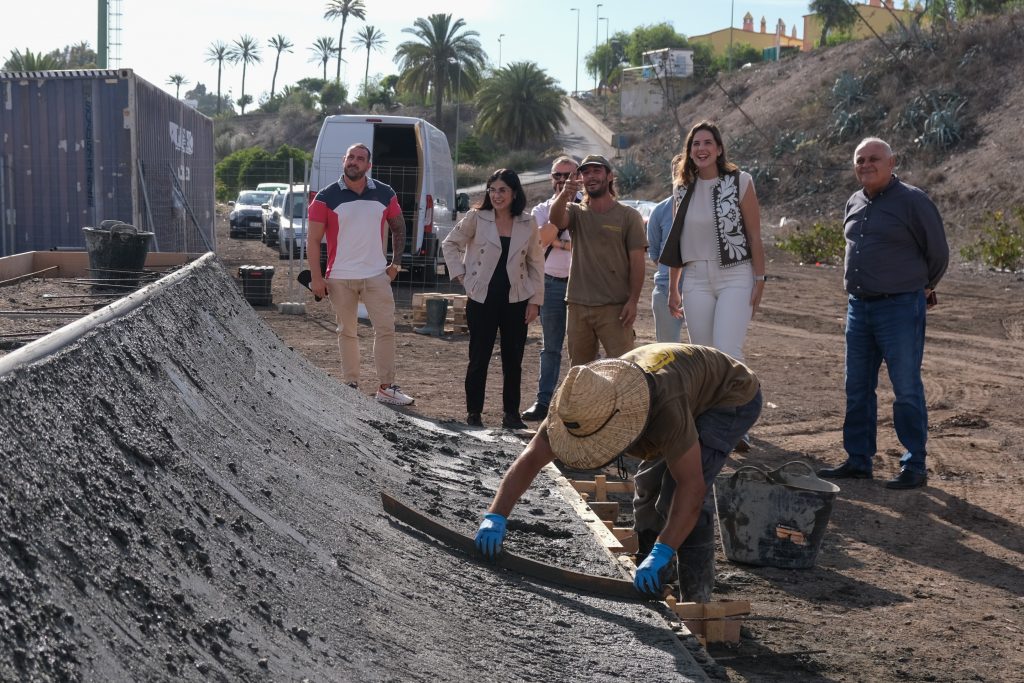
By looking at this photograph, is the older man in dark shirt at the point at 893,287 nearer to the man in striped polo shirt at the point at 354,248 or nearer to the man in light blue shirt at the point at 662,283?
the man in light blue shirt at the point at 662,283

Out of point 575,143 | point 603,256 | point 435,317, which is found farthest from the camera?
point 575,143

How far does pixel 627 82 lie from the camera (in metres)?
73.3

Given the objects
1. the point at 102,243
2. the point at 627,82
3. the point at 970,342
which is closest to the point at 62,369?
the point at 102,243

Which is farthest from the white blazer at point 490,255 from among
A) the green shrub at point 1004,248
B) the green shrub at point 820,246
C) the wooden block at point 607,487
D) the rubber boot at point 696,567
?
the green shrub at point 820,246

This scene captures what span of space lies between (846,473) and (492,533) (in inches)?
134

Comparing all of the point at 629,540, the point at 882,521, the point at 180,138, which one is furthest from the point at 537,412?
the point at 180,138

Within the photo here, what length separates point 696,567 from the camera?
4.23 metres

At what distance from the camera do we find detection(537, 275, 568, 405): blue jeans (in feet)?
24.3

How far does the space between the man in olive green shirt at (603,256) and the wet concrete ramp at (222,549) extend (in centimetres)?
200

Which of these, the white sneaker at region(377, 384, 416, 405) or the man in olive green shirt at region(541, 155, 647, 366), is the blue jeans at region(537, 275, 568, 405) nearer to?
the man in olive green shirt at region(541, 155, 647, 366)

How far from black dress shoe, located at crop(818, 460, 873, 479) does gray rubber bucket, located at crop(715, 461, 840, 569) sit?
1.54 metres

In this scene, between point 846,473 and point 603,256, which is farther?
point 603,256

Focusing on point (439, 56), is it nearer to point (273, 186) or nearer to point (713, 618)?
point (273, 186)

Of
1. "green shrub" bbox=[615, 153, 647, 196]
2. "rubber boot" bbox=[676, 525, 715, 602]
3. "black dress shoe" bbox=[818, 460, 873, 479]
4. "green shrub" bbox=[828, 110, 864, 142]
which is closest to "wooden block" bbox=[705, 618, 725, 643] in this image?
"rubber boot" bbox=[676, 525, 715, 602]
